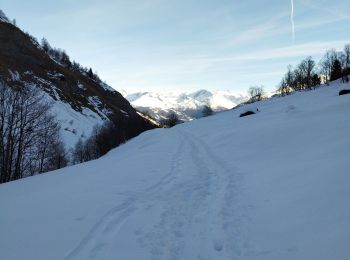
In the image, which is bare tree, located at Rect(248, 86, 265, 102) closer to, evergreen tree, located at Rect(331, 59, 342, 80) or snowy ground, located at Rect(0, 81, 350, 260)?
evergreen tree, located at Rect(331, 59, 342, 80)

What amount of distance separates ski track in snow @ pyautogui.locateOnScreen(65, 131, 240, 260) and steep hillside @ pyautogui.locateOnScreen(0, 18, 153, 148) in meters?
65.3

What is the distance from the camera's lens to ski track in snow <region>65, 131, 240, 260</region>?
683 cm

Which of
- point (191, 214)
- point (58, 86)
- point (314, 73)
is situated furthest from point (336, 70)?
point (191, 214)

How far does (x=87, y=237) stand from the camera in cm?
729

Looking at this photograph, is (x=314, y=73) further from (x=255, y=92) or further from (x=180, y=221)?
(x=180, y=221)

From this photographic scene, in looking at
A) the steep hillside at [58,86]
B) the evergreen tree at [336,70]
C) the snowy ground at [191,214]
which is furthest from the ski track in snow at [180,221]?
the evergreen tree at [336,70]

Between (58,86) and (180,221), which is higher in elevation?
(58,86)

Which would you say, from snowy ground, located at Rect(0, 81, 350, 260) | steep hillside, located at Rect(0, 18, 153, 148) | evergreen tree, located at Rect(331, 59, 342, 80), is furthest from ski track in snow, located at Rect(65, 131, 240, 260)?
evergreen tree, located at Rect(331, 59, 342, 80)

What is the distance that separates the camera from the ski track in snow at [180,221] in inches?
269

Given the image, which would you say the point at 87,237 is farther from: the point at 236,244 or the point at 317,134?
the point at 317,134

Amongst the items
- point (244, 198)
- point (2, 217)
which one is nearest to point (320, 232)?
point (244, 198)

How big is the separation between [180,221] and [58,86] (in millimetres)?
123662

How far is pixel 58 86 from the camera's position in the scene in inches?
4843

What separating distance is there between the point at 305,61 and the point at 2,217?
12882 centimetres
